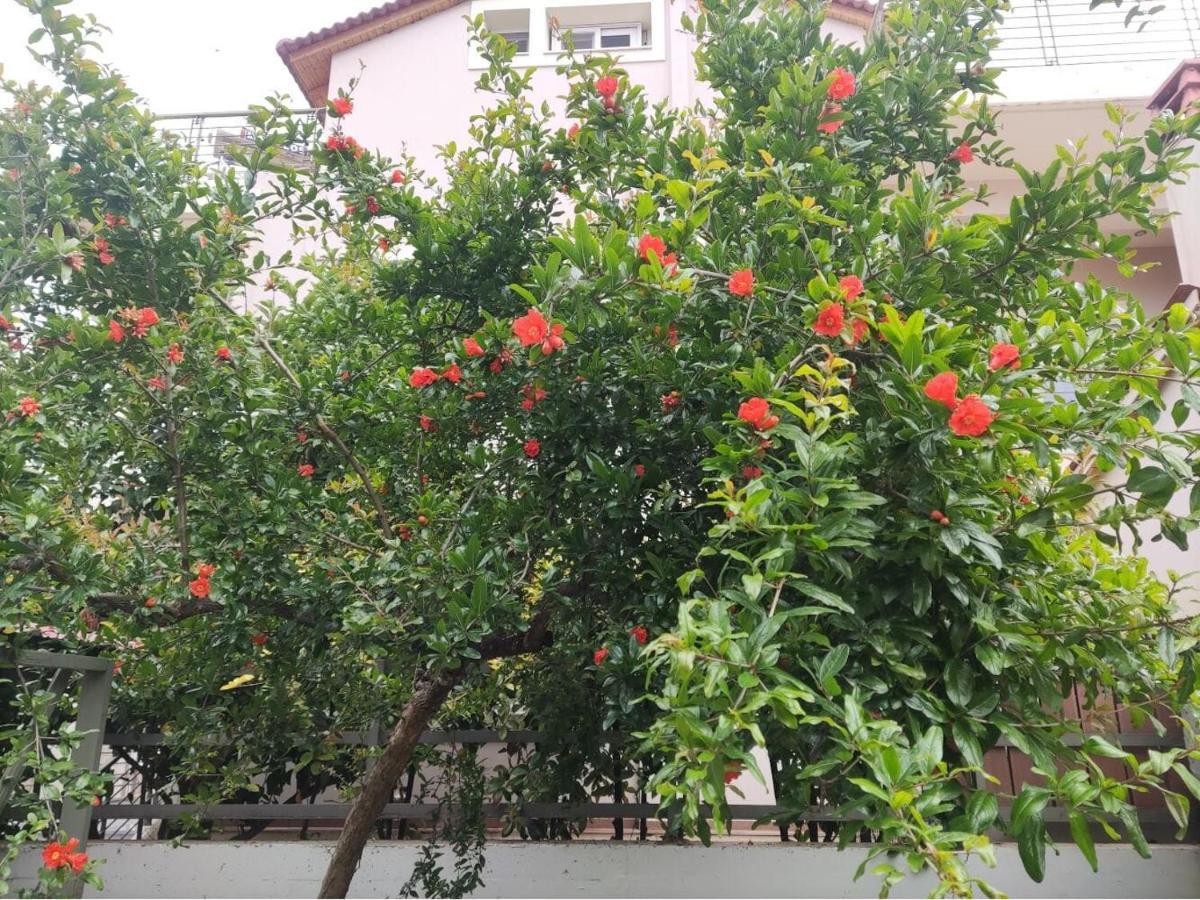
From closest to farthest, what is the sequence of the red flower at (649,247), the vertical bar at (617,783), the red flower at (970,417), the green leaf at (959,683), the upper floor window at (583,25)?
the red flower at (970,417) < the green leaf at (959,683) < the red flower at (649,247) < the vertical bar at (617,783) < the upper floor window at (583,25)

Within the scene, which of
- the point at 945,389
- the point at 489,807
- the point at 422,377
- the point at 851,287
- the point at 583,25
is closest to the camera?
the point at 945,389

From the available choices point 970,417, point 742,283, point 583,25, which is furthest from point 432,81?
point 970,417

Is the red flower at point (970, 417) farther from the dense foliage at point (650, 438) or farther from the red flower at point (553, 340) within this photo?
the red flower at point (553, 340)

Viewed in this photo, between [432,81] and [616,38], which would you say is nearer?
[432,81]

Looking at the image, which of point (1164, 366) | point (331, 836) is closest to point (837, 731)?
point (1164, 366)

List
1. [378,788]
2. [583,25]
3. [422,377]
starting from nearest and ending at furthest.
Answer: [422,377] < [378,788] < [583,25]

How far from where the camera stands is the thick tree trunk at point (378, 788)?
3068mm

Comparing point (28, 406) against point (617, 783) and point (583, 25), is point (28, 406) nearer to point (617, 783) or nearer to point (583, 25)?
point (617, 783)

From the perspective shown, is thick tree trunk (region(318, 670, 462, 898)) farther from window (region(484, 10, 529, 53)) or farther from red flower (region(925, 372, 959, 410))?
window (region(484, 10, 529, 53))

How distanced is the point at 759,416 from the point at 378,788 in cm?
229

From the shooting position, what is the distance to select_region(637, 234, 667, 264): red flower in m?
2.02

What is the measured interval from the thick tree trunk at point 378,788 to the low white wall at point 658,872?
707 millimetres

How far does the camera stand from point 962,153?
2801 millimetres

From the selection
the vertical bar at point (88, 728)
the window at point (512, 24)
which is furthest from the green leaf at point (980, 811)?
the window at point (512, 24)
